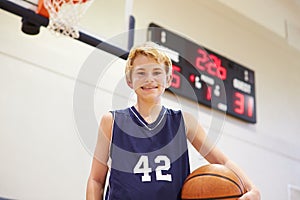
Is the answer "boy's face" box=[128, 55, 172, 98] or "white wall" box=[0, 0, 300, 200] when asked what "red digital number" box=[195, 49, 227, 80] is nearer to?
"white wall" box=[0, 0, 300, 200]

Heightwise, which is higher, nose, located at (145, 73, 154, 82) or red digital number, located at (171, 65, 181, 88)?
red digital number, located at (171, 65, 181, 88)

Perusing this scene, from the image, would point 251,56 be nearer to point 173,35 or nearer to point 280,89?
point 280,89

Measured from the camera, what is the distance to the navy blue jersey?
103cm

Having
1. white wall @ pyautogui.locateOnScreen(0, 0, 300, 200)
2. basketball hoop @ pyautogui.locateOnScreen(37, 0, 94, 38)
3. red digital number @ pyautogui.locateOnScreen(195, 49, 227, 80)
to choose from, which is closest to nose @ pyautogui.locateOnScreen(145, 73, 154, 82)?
white wall @ pyautogui.locateOnScreen(0, 0, 300, 200)

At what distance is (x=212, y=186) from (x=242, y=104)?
1.77 meters

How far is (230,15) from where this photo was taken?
3055mm

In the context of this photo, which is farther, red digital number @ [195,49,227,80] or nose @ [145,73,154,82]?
red digital number @ [195,49,227,80]

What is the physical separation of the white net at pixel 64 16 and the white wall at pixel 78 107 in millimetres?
271

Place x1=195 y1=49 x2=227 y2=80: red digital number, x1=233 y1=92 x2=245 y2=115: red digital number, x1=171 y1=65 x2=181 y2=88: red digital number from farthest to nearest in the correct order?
x1=233 y1=92 x2=245 y2=115: red digital number, x1=195 y1=49 x2=227 y2=80: red digital number, x1=171 y1=65 x2=181 y2=88: red digital number

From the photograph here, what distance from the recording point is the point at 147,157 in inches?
41.8

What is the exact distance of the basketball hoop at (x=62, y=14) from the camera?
1.66 m

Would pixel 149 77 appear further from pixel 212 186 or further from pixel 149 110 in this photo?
pixel 212 186

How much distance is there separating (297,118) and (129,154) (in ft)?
8.24

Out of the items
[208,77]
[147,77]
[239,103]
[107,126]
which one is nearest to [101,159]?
[107,126]
